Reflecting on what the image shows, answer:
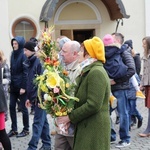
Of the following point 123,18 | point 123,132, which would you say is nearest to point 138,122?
point 123,132

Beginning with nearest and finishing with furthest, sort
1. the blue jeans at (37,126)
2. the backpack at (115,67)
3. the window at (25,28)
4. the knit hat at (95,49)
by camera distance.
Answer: the knit hat at (95,49) → the blue jeans at (37,126) → the backpack at (115,67) → the window at (25,28)

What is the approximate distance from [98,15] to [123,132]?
8.74m

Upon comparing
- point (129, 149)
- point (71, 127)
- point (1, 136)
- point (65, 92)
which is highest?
point (65, 92)

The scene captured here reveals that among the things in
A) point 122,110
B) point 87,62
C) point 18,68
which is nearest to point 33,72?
point 18,68

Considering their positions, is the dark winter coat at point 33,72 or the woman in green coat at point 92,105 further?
the dark winter coat at point 33,72

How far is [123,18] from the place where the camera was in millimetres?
13922

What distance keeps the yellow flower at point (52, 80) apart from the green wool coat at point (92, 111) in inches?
11.2

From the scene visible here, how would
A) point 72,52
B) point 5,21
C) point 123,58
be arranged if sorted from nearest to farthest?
point 72,52
point 123,58
point 5,21

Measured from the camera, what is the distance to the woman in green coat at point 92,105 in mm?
3508

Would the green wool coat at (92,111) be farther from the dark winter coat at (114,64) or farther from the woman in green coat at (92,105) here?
the dark winter coat at (114,64)

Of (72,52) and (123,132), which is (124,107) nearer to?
(123,132)

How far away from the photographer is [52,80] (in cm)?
354

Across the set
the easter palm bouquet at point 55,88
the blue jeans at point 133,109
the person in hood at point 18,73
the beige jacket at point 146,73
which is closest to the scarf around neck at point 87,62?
the easter palm bouquet at point 55,88

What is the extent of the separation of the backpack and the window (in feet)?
26.6
